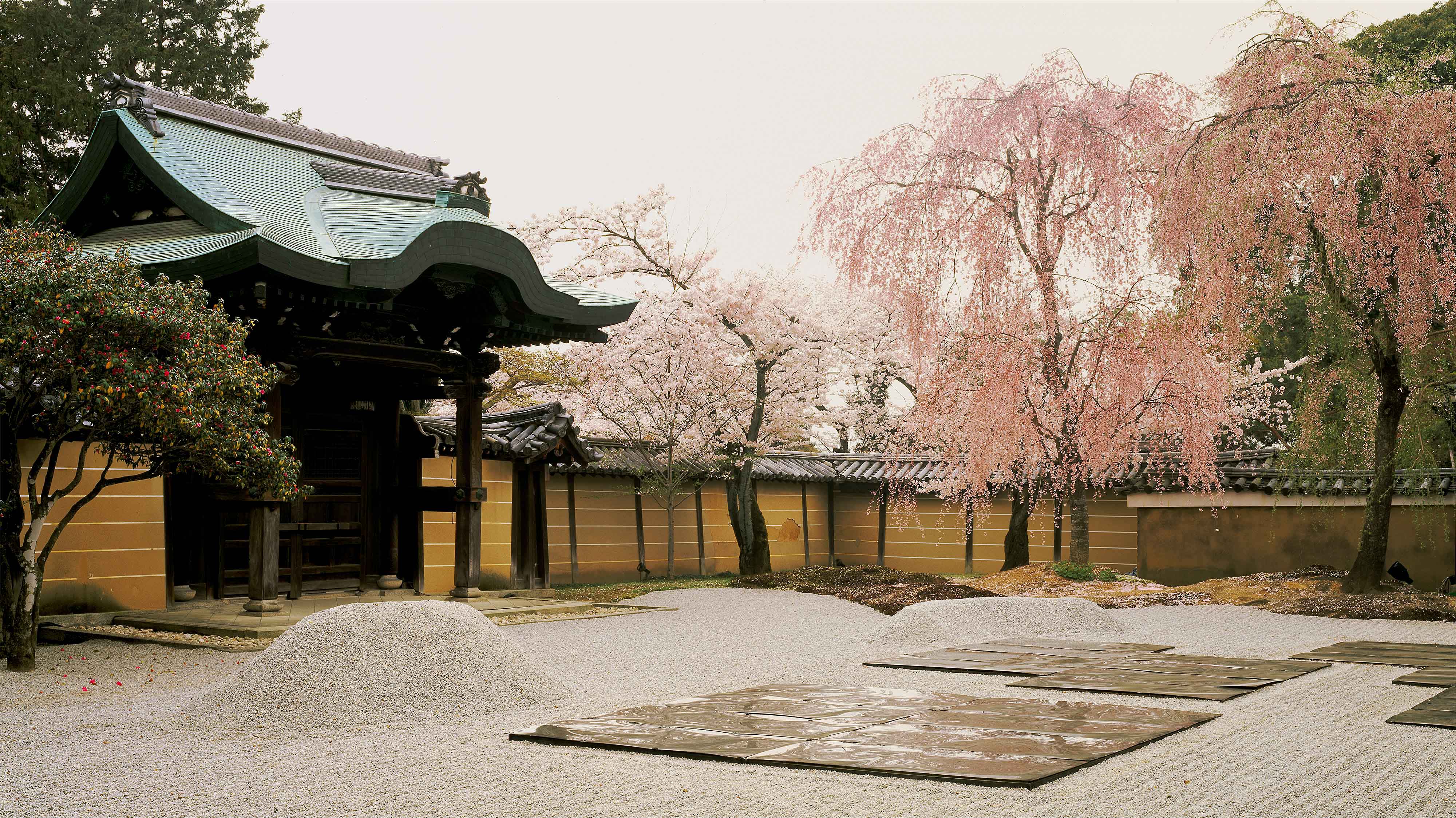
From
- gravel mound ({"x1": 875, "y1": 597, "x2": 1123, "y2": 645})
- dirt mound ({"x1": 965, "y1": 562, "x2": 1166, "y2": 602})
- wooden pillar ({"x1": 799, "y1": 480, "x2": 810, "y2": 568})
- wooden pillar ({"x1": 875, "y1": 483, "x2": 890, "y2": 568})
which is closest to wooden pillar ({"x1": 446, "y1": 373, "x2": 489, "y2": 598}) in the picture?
gravel mound ({"x1": 875, "y1": 597, "x2": 1123, "y2": 645})

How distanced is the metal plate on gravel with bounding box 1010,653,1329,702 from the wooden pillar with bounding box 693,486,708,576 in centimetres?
1278

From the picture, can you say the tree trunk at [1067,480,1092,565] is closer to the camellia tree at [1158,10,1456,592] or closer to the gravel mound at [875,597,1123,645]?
the camellia tree at [1158,10,1456,592]

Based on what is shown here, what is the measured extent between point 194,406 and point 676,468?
12559mm

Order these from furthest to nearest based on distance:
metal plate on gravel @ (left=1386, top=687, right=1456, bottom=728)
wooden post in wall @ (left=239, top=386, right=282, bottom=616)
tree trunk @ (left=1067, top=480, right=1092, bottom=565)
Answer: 1. tree trunk @ (left=1067, top=480, right=1092, bottom=565)
2. wooden post in wall @ (left=239, top=386, right=282, bottom=616)
3. metal plate on gravel @ (left=1386, top=687, right=1456, bottom=728)

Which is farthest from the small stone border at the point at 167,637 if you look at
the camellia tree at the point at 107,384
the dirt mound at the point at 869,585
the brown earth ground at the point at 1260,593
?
the brown earth ground at the point at 1260,593

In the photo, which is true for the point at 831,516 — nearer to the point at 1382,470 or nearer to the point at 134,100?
the point at 1382,470

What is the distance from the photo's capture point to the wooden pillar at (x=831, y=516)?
23750 mm

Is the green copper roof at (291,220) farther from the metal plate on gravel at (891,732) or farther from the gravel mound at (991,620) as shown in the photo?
the metal plate on gravel at (891,732)

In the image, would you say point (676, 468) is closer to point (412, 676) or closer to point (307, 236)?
point (307, 236)

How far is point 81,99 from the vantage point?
67.9ft

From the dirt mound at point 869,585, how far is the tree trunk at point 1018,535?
1.57 meters

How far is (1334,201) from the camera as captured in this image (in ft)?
38.5

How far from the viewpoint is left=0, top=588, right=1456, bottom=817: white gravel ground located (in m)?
3.94

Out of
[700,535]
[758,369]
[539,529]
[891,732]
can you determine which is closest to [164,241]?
[539,529]
